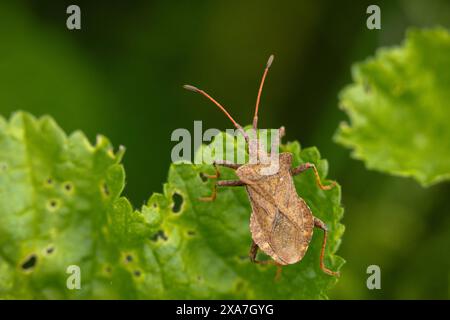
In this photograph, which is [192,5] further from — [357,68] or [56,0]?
[357,68]

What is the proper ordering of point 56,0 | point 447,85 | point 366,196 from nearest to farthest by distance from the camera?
point 447,85, point 366,196, point 56,0

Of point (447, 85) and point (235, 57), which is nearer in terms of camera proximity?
point (447, 85)

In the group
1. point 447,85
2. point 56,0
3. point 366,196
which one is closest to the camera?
point 447,85

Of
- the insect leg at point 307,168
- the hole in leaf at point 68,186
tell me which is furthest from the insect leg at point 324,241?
the hole in leaf at point 68,186
